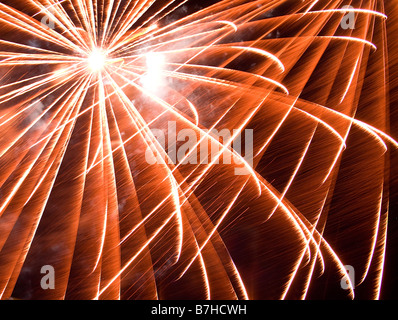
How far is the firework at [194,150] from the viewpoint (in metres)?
1.26

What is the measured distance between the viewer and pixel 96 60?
1.40 meters

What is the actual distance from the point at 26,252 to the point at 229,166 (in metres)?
0.97

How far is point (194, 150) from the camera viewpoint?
52.1 inches

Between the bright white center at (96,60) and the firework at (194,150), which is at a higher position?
the bright white center at (96,60)

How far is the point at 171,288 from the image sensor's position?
1.26m

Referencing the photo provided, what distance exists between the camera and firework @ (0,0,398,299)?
49.8 inches

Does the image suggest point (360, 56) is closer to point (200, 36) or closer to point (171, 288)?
point (200, 36)

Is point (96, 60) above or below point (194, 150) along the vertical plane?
above

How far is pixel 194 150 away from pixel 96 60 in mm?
640

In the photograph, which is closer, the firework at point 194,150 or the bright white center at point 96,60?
the firework at point 194,150

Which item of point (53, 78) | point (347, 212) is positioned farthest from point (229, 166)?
point (53, 78)

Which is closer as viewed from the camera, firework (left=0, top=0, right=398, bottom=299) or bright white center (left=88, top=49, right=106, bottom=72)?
firework (left=0, top=0, right=398, bottom=299)

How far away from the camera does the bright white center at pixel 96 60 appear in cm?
139

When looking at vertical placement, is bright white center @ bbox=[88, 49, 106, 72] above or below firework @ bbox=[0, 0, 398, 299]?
above
